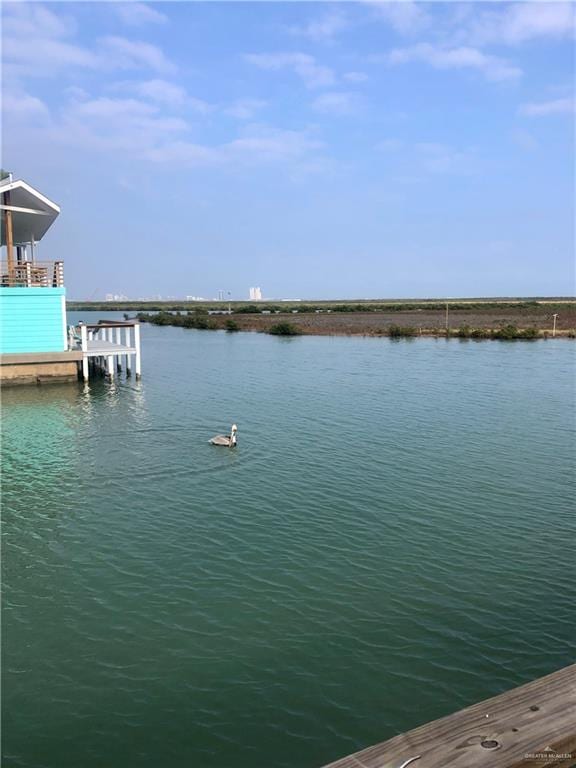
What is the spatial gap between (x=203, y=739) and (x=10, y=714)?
205 cm

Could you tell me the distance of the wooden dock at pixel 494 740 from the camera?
333cm

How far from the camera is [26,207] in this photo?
95.1 feet

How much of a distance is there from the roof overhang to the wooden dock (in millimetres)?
27618

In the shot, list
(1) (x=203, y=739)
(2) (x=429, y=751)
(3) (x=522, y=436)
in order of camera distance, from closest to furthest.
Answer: (2) (x=429, y=751)
(1) (x=203, y=739)
(3) (x=522, y=436)

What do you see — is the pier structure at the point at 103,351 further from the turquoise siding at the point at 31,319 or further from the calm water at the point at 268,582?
the calm water at the point at 268,582

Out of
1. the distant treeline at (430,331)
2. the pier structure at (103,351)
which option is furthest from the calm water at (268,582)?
the distant treeline at (430,331)

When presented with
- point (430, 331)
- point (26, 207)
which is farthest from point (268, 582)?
point (430, 331)

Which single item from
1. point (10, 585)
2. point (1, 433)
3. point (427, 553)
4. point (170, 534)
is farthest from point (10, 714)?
point (1, 433)

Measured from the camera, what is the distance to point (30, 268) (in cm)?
2752

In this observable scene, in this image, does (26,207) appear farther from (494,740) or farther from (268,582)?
(494,740)

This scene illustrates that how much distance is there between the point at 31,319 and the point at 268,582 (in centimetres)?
2125

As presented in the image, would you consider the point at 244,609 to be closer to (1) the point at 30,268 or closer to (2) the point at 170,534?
(2) the point at 170,534

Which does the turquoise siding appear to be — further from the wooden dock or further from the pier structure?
the wooden dock

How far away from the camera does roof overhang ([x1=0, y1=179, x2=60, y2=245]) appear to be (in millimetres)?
27109
